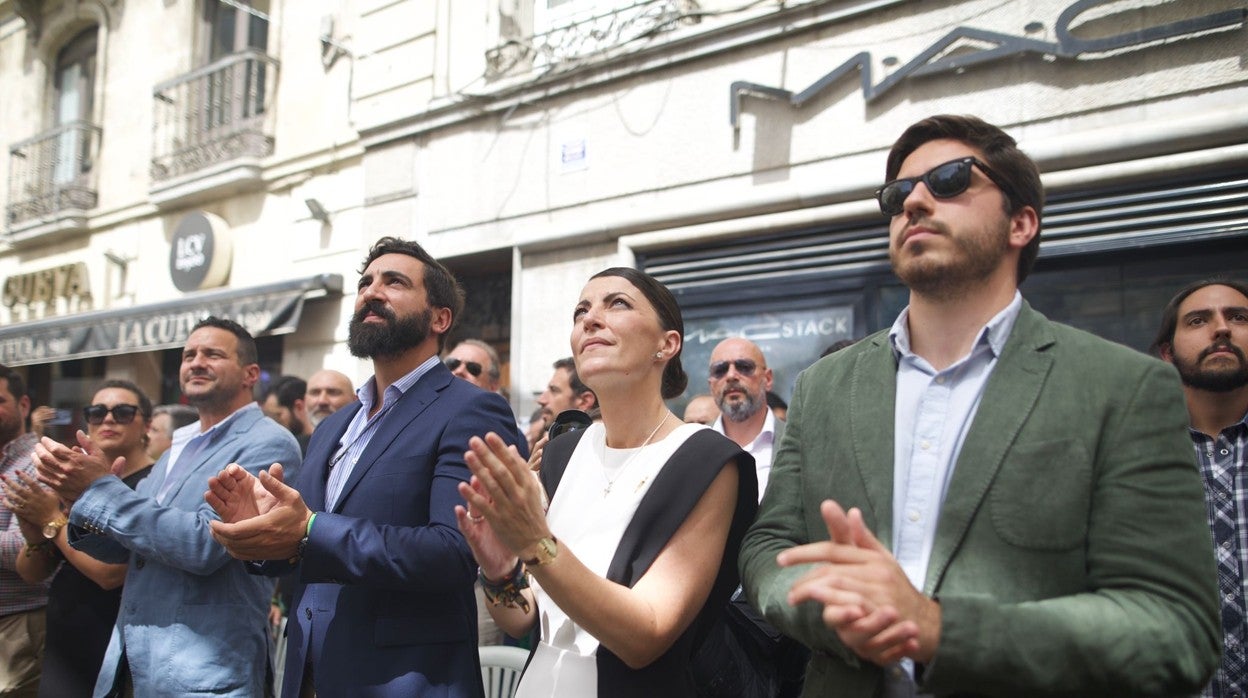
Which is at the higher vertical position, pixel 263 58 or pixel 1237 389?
pixel 263 58

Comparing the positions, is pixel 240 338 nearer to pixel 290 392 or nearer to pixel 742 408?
pixel 742 408

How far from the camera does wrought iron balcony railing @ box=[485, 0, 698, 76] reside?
7.06 meters

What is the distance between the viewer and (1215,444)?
2.93 metres

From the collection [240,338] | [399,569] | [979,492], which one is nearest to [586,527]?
[399,569]

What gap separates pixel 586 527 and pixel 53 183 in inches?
546

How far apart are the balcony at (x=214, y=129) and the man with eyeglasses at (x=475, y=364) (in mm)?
5902

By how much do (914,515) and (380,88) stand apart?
8391mm

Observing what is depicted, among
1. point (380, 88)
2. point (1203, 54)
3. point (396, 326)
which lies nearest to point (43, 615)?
point (396, 326)

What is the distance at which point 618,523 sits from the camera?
2.18 metres

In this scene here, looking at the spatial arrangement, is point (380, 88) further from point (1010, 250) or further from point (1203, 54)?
point (1010, 250)

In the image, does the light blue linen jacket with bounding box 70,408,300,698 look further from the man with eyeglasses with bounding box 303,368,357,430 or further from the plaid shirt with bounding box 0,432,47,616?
the man with eyeglasses with bounding box 303,368,357,430

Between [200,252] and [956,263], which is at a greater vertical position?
[200,252]

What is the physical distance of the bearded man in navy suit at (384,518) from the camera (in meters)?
2.39

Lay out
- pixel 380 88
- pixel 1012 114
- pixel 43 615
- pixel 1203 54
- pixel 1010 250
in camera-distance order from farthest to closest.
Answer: pixel 380 88, pixel 1012 114, pixel 1203 54, pixel 43 615, pixel 1010 250
